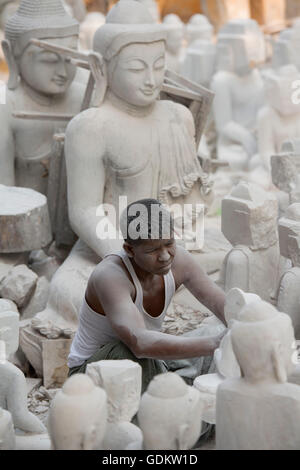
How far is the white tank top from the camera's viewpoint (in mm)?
3996

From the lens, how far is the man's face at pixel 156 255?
12.5 feet

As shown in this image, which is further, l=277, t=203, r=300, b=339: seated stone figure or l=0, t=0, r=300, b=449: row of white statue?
l=277, t=203, r=300, b=339: seated stone figure

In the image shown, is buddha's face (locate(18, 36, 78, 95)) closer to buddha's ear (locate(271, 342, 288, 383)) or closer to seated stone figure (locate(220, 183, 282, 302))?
seated stone figure (locate(220, 183, 282, 302))

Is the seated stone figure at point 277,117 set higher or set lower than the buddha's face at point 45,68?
lower

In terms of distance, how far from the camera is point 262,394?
9.84 ft

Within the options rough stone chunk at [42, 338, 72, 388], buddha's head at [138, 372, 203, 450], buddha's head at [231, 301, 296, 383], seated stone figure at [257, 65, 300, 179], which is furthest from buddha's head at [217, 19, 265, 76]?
buddha's head at [138, 372, 203, 450]

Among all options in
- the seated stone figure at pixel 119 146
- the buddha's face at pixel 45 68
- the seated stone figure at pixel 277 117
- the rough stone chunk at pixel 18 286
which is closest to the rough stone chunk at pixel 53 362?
the seated stone figure at pixel 119 146

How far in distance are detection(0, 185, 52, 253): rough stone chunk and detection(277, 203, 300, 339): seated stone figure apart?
1.46 meters

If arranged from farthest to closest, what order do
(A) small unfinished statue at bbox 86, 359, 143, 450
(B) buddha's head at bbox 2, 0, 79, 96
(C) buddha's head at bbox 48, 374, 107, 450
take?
1. (B) buddha's head at bbox 2, 0, 79, 96
2. (A) small unfinished statue at bbox 86, 359, 143, 450
3. (C) buddha's head at bbox 48, 374, 107, 450

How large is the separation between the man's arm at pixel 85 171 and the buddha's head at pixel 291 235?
100 cm

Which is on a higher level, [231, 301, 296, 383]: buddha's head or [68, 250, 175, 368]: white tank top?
[231, 301, 296, 383]: buddha's head

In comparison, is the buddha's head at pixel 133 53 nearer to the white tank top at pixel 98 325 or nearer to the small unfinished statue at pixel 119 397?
the white tank top at pixel 98 325
